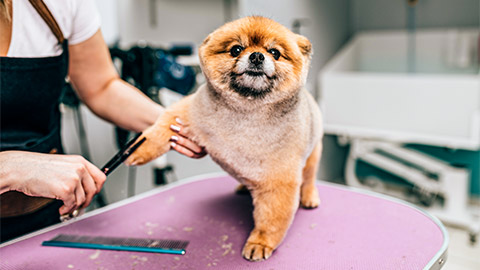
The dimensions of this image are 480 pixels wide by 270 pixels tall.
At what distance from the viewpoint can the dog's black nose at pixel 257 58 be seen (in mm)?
564

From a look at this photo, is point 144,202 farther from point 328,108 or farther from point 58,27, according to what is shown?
point 328,108

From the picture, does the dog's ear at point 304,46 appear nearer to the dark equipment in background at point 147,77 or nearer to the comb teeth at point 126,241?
→ the comb teeth at point 126,241

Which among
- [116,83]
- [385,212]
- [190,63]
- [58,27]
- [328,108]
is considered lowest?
[328,108]

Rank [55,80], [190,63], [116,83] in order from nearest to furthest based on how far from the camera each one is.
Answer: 1. [55,80]
2. [116,83]
3. [190,63]

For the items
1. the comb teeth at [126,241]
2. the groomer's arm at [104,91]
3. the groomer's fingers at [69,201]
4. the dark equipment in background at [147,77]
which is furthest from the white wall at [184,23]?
the groomer's fingers at [69,201]

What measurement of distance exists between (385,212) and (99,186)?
21.9 inches

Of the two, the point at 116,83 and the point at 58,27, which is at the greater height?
the point at 58,27

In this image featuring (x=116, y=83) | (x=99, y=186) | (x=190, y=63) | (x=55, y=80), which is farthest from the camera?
(x=190, y=63)

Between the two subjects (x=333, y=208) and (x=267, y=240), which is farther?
(x=333, y=208)

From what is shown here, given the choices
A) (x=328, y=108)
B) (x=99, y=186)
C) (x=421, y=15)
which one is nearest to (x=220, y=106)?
(x=99, y=186)

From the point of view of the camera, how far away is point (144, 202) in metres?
0.93

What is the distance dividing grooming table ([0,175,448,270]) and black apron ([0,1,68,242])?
0.16ft

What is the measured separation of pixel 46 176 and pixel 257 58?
1.10 feet

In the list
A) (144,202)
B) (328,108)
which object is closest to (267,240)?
(144,202)
